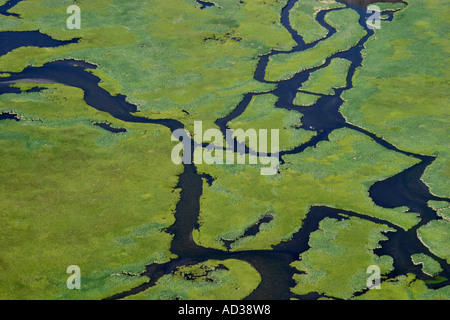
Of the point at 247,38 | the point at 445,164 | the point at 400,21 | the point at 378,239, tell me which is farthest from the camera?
the point at 400,21

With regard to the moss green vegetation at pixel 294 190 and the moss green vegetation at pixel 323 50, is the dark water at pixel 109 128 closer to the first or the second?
the moss green vegetation at pixel 294 190

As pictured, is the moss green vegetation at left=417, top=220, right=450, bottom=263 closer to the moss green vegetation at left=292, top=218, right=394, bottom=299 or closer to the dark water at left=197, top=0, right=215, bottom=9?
the moss green vegetation at left=292, top=218, right=394, bottom=299

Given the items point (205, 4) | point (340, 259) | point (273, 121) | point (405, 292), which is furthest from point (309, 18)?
point (405, 292)

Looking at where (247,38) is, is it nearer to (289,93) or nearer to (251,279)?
(289,93)

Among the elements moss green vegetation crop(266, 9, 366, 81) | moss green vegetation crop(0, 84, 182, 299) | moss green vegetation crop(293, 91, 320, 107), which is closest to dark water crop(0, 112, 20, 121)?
moss green vegetation crop(0, 84, 182, 299)
